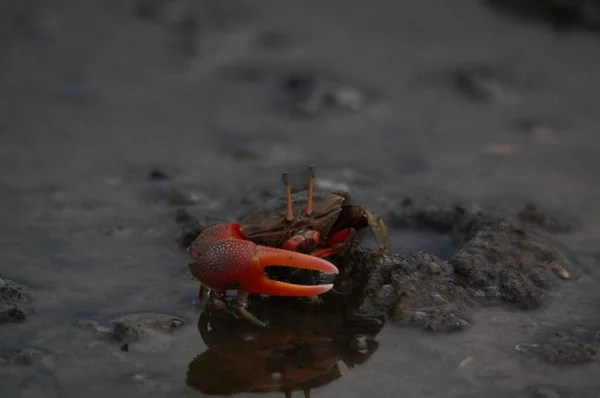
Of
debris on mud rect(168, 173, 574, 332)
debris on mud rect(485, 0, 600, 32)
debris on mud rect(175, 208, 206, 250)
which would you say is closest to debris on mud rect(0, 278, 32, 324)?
debris on mud rect(175, 208, 206, 250)

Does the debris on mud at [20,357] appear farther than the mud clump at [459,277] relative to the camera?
No

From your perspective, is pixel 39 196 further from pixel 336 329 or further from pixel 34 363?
pixel 336 329

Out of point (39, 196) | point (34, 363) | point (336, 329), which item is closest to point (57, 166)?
point (39, 196)

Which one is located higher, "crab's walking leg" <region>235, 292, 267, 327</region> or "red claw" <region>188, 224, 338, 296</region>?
"red claw" <region>188, 224, 338, 296</region>

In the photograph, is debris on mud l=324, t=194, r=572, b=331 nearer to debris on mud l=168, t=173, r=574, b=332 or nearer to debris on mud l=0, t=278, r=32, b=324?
debris on mud l=168, t=173, r=574, b=332

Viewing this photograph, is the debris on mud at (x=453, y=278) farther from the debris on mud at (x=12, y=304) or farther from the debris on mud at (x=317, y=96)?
the debris on mud at (x=317, y=96)

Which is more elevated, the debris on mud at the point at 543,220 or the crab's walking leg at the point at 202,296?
the debris on mud at the point at 543,220

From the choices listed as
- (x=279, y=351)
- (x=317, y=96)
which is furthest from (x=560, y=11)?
(x=279, y=351)

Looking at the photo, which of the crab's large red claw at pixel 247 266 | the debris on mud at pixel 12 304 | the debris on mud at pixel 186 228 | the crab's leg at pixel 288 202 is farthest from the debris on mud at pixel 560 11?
the debris on mud at pixel 12 304
